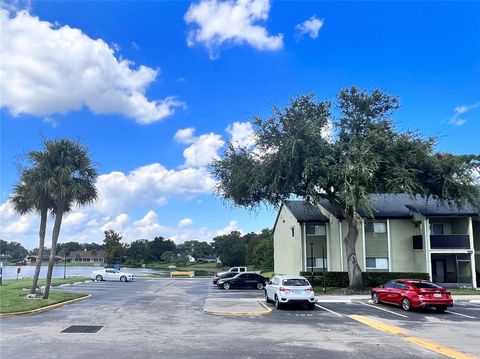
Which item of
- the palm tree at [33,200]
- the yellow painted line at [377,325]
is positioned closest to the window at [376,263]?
the yellow painted line at [377,325]

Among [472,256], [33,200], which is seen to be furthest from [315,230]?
[33,200]

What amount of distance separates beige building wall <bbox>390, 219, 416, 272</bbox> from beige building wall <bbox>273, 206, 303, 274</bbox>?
7415 millimetres

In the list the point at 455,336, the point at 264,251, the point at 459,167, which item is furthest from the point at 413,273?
the point at 264,251

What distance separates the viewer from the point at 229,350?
11438 millimetres

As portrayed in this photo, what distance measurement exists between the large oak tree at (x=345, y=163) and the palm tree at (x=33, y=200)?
1279 cm

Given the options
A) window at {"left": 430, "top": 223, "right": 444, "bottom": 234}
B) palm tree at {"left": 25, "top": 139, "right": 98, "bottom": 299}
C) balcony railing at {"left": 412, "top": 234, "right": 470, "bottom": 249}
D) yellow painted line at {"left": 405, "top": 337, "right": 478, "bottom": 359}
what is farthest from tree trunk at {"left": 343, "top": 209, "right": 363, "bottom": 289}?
yellow painted line at {"left": 405, "top": 337, "right": 478, "bottom": 359}

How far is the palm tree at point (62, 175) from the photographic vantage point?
23.6 m

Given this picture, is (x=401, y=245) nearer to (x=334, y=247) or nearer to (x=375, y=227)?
(x=375, y=227)

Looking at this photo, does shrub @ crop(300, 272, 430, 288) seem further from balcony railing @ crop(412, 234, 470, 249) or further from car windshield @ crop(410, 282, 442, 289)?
car windshield @ crop(410, 282, 442, 289)

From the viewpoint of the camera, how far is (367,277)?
1379 inches

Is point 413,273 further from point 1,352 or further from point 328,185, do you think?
point 1,352

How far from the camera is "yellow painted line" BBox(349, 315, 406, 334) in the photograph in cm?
1491

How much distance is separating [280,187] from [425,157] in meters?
9.73

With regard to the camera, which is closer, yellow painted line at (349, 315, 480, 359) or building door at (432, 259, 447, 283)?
yellow painted line at (349, 315, 480, 359)
